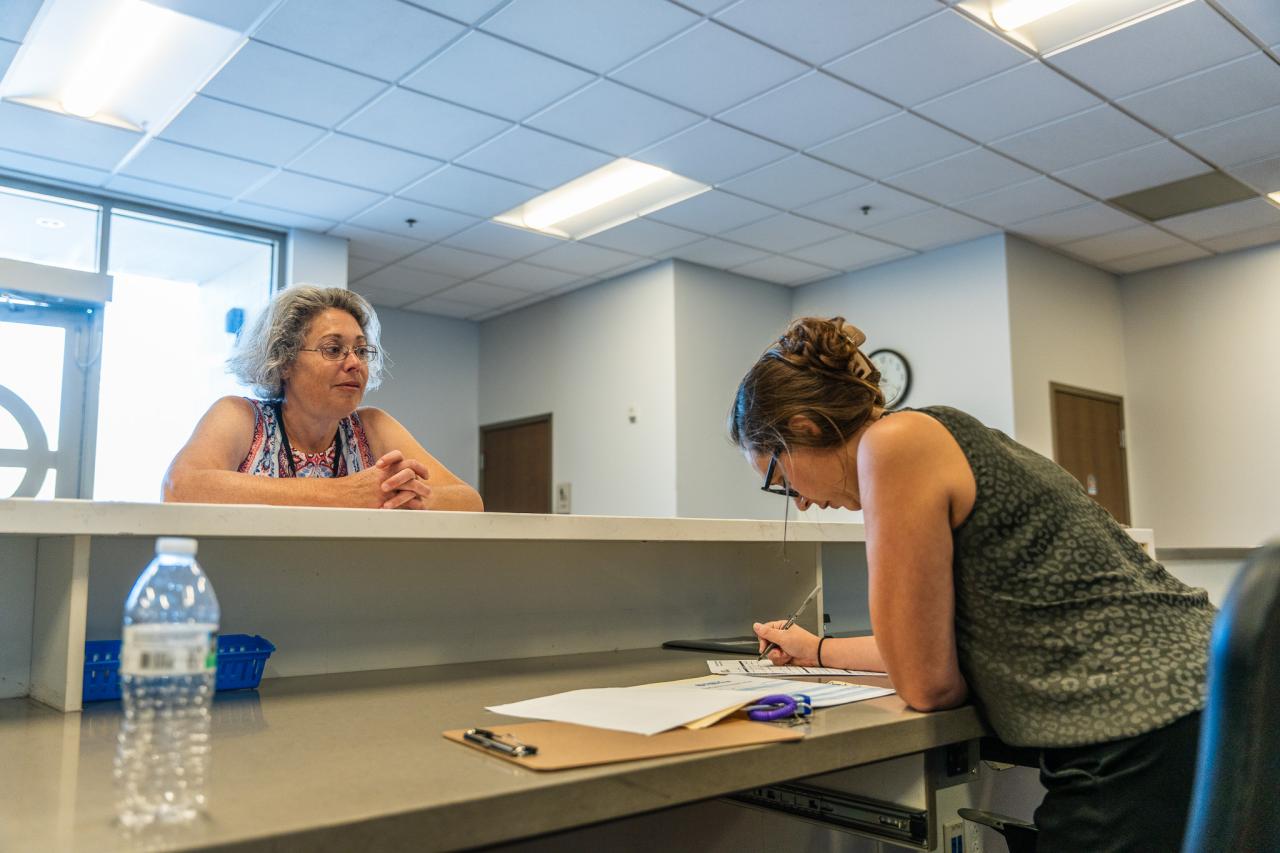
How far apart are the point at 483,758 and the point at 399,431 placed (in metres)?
1.38

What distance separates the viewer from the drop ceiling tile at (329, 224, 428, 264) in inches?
210

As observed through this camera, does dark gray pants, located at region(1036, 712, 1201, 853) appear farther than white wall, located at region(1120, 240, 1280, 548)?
No

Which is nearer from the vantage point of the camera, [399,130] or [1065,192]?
[399,130]

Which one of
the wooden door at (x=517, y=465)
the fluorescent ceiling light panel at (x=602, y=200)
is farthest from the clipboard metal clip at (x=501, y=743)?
the wooden door at (x=517, y=465)

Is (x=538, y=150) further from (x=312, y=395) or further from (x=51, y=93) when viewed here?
(x=312, y=395)

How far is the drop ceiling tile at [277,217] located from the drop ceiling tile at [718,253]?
6.51 feet

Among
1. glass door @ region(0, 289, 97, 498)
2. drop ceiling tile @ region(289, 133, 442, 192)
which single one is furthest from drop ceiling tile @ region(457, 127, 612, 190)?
glass door @ region(0, 289, 97, 498)

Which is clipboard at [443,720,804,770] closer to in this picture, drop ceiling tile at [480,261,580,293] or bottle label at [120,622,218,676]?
bottle label at [120,622,218,676]

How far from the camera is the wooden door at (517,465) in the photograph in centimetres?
673

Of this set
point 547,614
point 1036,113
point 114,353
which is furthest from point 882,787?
point 114,353

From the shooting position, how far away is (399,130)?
4.06m

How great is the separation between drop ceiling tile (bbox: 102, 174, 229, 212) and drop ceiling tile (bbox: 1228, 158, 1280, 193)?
482cm

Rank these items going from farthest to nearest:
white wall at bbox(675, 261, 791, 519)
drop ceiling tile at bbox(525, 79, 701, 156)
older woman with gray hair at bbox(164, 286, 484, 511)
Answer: white wall at bbox(675, 261, 791, 519) → drop ceiling tile at bbox(525, 79, 701, 156) → older woman with gray hair at bbox(164, 286, 484, 511)

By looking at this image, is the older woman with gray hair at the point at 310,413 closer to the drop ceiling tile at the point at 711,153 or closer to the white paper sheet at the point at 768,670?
the white paper sheet at the point at 768,670
